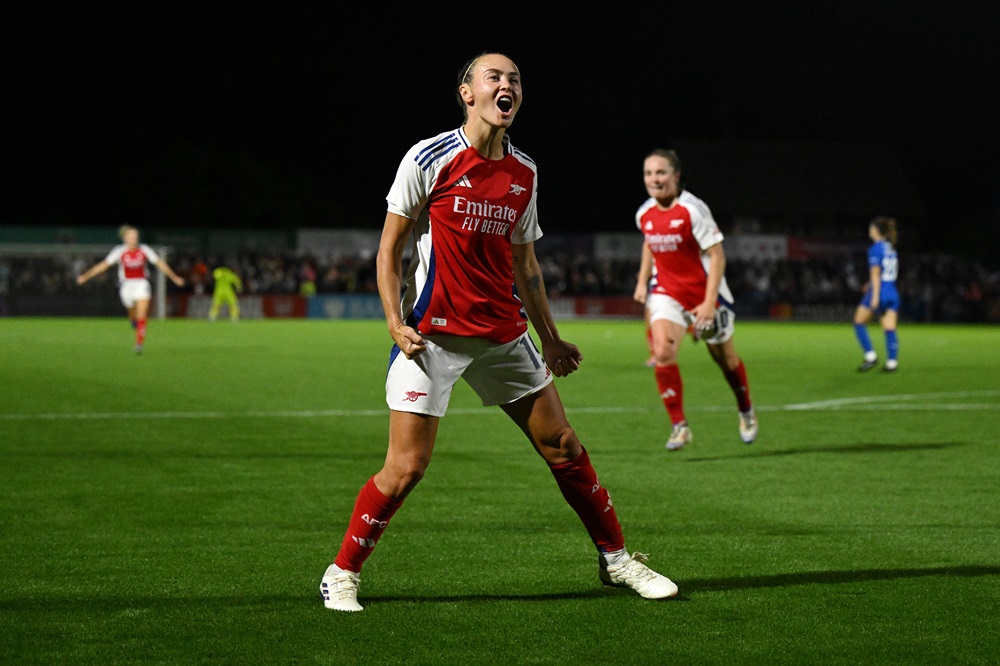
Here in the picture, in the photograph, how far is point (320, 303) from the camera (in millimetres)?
44844

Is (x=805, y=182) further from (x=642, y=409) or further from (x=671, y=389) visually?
(x=671, y=389)

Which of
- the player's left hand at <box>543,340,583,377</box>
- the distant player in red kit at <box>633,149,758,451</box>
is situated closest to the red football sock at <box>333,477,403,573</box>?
the player's left hand at <box>543,340,583,377</box>

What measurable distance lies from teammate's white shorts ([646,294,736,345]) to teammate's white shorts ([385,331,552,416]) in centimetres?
498

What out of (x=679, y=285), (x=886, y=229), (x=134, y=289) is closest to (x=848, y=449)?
(x=679, y=285)

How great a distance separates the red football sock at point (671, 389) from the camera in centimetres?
1028

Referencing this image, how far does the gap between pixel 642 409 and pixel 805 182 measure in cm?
6590

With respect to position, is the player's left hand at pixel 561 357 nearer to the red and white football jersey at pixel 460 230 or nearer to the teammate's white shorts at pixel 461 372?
the teammate's white shorts at pixel 461 372

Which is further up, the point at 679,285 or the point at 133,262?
the point at 679,285

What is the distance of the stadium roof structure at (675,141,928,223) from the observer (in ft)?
247

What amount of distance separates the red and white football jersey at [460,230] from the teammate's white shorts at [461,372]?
6cm

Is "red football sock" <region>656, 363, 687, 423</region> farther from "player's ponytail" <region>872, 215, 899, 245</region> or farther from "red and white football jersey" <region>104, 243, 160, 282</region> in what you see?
"red and white football jersey" <region>104, 243, 160, 282</region>

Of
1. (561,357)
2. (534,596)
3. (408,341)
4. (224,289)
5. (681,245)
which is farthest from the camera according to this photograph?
(224,289)

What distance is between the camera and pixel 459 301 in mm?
5172

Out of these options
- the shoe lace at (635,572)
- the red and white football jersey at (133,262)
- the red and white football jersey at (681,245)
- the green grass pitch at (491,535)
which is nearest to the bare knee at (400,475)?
the green grass pitch at (491,535)
